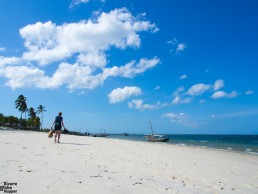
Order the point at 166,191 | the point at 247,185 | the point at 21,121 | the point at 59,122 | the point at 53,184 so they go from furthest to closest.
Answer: the point at 21,121 → the point at 59,122 → the point at 247,185 → the point at 166,191 → the point at 53,184

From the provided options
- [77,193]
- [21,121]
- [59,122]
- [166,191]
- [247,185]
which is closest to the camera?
[77,193]

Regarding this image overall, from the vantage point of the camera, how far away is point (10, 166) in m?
7.05

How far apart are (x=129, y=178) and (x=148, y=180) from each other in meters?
0.54

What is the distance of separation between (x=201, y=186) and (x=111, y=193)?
2.98 metres

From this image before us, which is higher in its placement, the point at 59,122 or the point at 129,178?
the point at 59,122

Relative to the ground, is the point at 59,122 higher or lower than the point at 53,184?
higher

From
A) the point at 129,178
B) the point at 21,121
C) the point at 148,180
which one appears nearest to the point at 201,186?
the point at 148,180

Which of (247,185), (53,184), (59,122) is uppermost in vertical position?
(59,122)

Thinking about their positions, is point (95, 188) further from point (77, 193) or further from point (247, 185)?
point (247, 185)

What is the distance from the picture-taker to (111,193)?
17.0 ft

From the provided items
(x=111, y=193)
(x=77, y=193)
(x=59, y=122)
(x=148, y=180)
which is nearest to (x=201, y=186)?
(x=148, y=180)

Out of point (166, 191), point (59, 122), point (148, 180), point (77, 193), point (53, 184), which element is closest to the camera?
point (77, 193)

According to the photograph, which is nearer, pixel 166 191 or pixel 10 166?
pixel 166 191

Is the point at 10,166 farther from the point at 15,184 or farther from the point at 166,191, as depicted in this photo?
the point at 166,191
